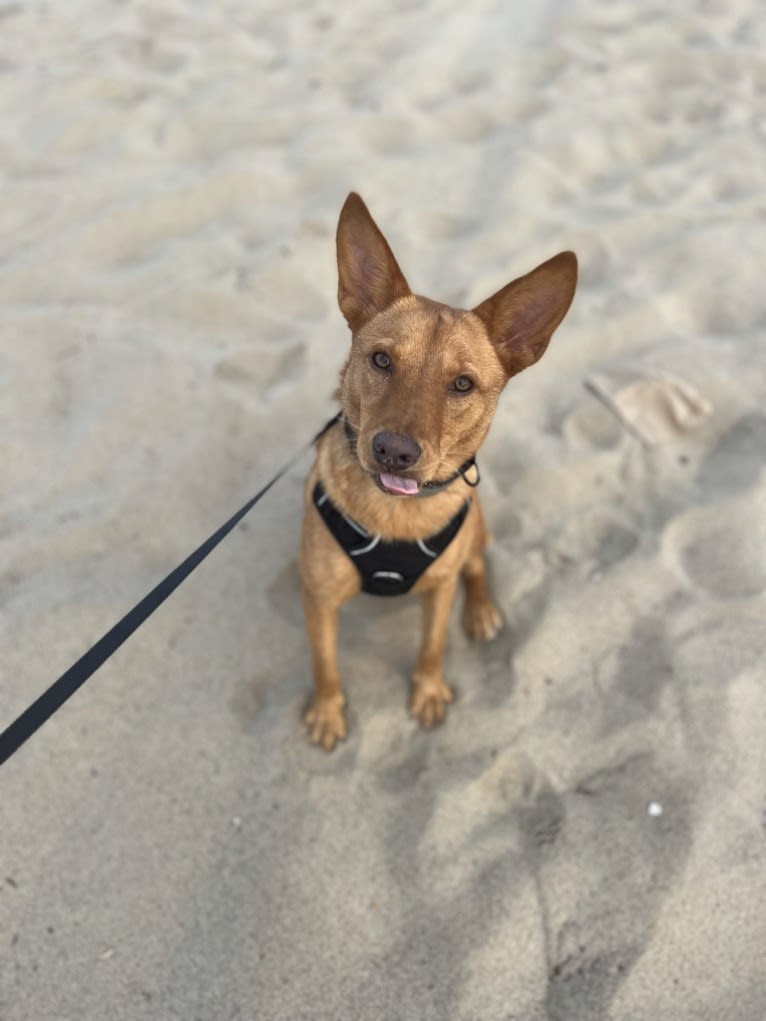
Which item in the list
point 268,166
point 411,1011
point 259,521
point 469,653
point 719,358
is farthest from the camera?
point 268,166

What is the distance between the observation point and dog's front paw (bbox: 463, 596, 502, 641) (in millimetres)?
2834

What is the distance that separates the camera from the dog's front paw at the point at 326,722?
2.54 metres

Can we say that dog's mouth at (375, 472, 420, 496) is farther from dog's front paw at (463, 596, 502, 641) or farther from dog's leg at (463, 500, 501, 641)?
dog's front paw at (463, 596, 502, 641)

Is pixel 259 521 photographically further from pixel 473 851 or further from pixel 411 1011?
pixel 411 1011

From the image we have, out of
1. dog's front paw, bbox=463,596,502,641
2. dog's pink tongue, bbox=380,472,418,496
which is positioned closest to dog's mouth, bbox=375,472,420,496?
dog's pink tongue, bbox=380,472,418,496

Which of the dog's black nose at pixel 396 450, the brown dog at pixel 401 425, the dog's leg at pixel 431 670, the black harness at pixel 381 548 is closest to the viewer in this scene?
the dog's black nose at pixel 396 450

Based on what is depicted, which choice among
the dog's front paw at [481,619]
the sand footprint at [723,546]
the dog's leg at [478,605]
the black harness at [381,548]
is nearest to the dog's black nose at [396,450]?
the black harness at [381,548]

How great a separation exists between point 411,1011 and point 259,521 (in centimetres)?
185

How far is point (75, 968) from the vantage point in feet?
6.72

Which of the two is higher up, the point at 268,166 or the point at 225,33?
the point at 225,33

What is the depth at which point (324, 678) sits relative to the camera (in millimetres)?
2551

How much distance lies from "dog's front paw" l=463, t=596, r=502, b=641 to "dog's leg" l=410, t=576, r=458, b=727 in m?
0.22

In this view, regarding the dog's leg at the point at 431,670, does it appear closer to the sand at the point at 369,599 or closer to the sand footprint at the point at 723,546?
the sand at the point at 369,599

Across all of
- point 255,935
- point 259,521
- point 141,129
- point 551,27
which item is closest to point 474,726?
point 255,935
